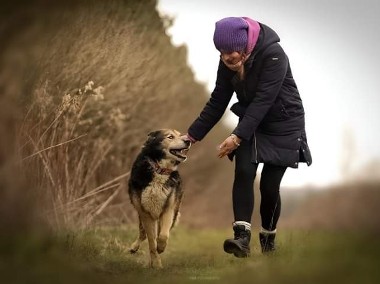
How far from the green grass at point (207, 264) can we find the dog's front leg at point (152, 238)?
11 cm

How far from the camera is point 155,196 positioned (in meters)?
5.76

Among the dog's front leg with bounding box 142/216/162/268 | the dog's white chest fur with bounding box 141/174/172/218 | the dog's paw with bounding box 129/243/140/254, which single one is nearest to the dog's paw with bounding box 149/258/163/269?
the dog's front leg with bounding box 142/216/162/268

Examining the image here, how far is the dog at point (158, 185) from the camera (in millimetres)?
5766

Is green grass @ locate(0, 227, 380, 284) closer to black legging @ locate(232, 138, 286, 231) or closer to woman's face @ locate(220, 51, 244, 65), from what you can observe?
black legging @ locate(232, 138, 286, 231)

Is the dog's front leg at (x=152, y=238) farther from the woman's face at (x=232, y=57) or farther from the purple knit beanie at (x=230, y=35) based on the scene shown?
the purple knit beanie at (x=230, y=35)

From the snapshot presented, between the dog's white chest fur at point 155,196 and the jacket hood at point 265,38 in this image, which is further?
the dog's white chest fur at point 155,196

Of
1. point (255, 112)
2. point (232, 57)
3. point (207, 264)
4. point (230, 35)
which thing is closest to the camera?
point (230, 35)

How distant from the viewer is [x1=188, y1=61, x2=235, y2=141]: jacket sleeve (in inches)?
209

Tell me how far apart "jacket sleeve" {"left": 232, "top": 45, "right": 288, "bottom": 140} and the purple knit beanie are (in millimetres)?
308

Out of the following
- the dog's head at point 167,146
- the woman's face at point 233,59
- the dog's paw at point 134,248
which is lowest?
the dog's paw at point 134,248

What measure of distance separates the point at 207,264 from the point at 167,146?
108cm

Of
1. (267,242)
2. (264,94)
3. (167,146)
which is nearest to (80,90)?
(167,146)

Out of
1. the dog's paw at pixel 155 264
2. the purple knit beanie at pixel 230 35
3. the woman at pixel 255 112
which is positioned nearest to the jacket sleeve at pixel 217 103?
the woman at pixel 255 112

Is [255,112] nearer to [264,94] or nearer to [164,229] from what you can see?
[264,94]
